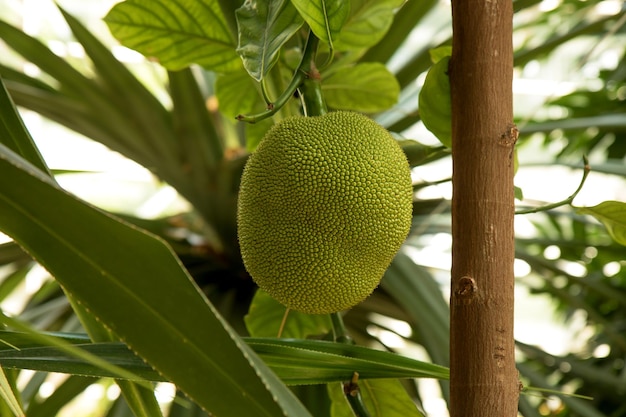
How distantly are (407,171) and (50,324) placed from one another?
867mm

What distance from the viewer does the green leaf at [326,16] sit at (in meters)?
0.29

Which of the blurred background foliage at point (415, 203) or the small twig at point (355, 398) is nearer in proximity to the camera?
the small twig at point (355, 398)

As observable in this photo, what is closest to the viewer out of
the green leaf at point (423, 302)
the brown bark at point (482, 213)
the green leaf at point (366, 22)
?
the brown bark at point (482, 213)

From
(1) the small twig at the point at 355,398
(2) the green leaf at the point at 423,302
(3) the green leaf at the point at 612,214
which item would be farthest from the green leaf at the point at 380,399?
(2) the green leaf at the point at 423,302

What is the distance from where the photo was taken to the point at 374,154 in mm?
315

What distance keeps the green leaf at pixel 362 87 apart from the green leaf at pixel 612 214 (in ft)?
0.44

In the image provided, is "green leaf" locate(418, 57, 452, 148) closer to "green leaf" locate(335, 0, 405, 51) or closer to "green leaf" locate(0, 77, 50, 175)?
"green leaf" locate(335, 0, 405, 51)

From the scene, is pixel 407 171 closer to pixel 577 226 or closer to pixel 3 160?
pixel 3 160

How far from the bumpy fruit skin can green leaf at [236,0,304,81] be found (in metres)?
0.03

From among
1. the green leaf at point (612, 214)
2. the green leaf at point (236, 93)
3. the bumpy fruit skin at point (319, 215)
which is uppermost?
the green leaf at point (236, 93)

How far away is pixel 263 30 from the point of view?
312mm

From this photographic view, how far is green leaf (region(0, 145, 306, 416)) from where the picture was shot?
0.56 feet

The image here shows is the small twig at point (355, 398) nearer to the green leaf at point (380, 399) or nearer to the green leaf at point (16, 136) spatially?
the green leaf at point (380, 399)

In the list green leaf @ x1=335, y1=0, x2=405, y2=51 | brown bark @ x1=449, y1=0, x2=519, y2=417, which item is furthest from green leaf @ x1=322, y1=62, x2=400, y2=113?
brown bark @ x1=449, y1=0, x2=519, y2=417
